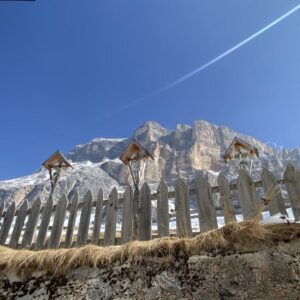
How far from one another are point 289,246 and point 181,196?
272cm

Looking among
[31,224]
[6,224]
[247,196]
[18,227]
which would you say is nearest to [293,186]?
[247,196]

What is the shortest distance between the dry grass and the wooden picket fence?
172cm

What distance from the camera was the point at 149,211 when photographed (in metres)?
4.74

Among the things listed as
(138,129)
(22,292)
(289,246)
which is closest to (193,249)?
(289,246)

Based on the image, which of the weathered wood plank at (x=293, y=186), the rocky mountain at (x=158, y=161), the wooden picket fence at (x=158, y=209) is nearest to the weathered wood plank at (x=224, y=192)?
the wooden picket fence at (x=158, y=209)

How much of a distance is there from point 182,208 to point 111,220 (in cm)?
136

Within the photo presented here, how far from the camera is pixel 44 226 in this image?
208 inches

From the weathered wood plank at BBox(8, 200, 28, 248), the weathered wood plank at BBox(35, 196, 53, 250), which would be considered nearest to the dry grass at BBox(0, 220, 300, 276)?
the weathered wood plank at BBox(35, 196, 53, 250)

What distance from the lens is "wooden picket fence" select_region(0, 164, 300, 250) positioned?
13.2ft

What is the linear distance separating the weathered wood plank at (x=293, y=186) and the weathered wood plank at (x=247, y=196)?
0.47m

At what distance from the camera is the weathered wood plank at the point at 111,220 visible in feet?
15.3

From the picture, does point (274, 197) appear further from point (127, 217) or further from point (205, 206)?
point (127, 217)

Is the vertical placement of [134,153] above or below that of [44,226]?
above

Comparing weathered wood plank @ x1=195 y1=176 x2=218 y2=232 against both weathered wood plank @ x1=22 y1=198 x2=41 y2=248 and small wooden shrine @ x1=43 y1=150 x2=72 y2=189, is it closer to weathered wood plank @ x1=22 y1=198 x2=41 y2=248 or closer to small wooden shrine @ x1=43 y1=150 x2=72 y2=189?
weathered wood plank @ x1=22 y1=198 x2=41 y2=248
